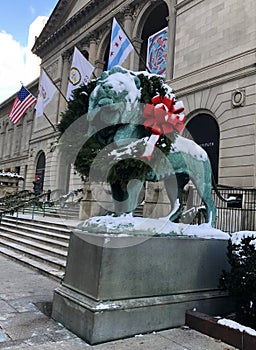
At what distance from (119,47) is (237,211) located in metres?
9.60

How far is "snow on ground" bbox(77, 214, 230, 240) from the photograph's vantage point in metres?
4.41

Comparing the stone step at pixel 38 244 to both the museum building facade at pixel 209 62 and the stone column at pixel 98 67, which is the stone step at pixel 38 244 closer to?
the museum building facade at pixel 209 62

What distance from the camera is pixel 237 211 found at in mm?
13320

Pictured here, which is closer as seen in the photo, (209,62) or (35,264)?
(35,264)

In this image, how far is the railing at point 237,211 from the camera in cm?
1297

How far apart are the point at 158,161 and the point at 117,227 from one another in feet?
3.73

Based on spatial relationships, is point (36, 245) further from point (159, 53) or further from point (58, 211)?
point (159, 53)

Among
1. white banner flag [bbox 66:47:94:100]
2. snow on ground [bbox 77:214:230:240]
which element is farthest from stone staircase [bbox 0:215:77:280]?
white banner flag [bbox 66:47:94:100]

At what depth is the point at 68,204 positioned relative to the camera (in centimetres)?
2103

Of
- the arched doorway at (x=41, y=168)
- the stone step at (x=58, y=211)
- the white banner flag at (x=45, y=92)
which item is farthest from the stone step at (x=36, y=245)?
the arched doorway at (x=41, y=168)

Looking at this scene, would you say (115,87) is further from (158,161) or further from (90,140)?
(158,161)

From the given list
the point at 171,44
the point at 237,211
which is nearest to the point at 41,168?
the point at 171,44

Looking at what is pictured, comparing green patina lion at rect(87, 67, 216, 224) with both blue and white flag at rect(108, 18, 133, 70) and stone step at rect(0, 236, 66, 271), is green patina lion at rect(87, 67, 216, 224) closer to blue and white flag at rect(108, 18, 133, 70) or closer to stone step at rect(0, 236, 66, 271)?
stone step at rect(0, 236, 66, 271)

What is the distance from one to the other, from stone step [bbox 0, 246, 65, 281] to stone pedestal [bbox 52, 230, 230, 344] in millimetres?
3082
